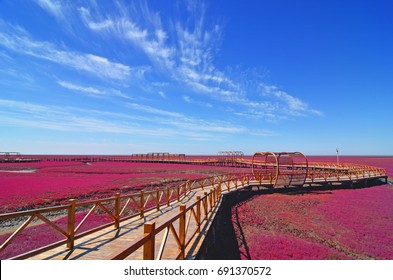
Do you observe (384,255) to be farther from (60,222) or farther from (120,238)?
(60,222)

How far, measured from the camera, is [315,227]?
42.3 ft

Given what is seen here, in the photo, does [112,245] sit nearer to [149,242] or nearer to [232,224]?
[149,242]

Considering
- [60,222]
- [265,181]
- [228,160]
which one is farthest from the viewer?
[228,160]

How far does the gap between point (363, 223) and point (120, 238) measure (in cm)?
1352

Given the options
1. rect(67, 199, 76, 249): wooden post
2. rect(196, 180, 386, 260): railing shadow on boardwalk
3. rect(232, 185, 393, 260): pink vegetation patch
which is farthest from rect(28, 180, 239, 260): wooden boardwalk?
rect(232, 185, 393, 260): pink vegetation patch

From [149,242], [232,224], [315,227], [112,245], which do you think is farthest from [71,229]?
[315,227]

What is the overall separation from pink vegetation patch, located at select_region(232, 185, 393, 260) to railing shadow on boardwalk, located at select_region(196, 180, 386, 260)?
0.15 metres

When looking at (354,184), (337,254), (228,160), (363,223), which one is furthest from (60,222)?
(228,160)

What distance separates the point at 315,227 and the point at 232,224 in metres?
4.45

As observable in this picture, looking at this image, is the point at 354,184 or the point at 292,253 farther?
the point at 354,184

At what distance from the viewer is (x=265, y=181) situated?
23.9m

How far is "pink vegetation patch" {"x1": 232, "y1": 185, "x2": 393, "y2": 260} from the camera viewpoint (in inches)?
389

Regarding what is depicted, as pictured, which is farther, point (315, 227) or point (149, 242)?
point (315, 227)
